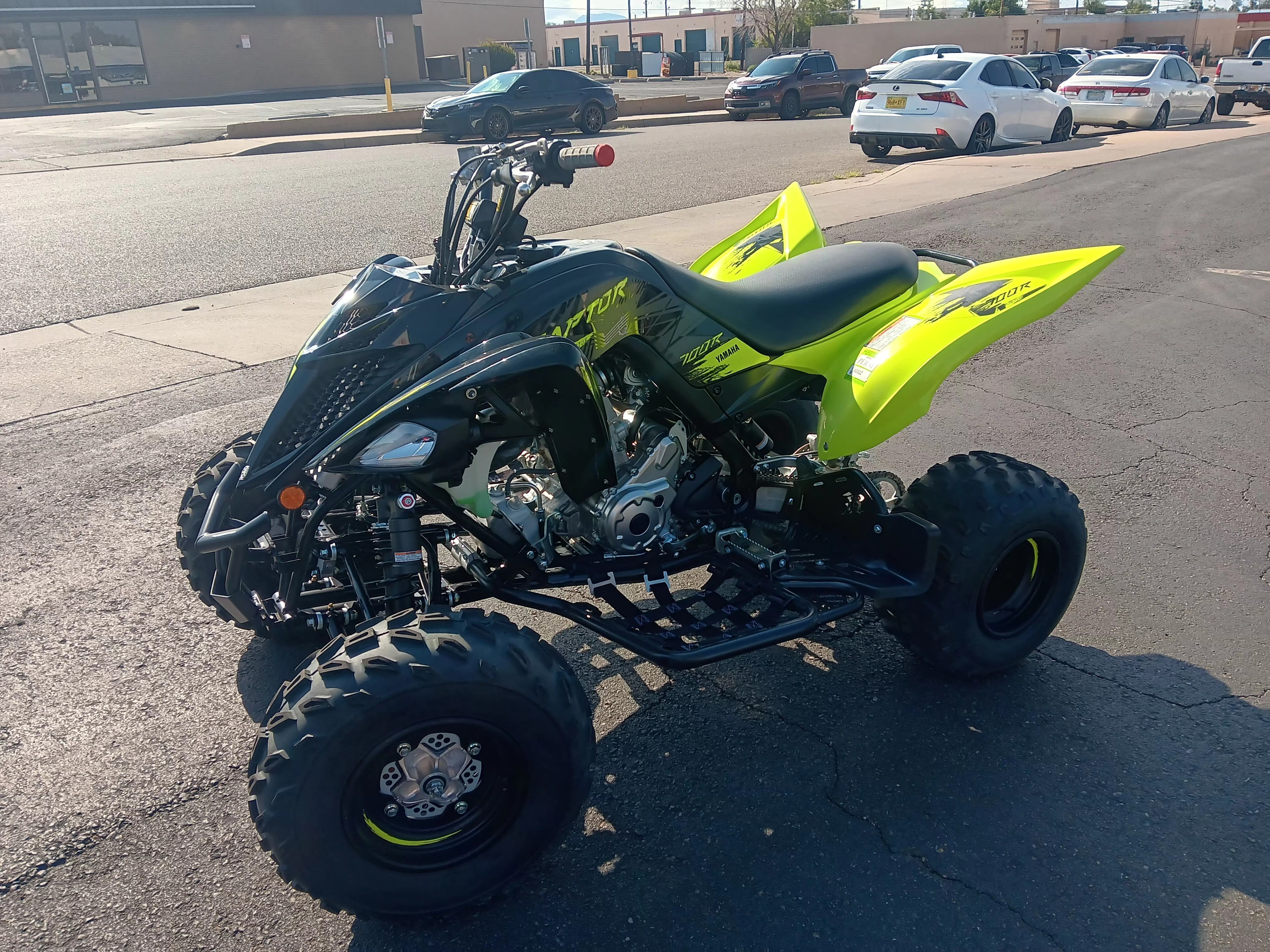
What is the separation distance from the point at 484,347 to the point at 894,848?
1.84 m

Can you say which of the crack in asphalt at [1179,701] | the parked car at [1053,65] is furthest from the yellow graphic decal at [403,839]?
the parked car at [1053,65]

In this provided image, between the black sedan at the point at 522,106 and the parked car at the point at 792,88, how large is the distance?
15.6 feet

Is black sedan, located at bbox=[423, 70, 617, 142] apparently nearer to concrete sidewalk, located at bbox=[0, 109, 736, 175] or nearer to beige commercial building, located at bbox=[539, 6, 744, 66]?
concrete sidewalk, located at bbox=[0, 109, 736, 175]

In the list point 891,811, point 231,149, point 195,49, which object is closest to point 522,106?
point 231,149

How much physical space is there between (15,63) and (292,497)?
4239 cm

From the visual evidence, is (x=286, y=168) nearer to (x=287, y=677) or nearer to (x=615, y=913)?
(x=287, y=677)

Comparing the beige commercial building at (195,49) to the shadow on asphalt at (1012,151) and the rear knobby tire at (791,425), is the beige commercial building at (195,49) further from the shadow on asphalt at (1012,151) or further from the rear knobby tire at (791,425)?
the rear knobby tire at (791,425)

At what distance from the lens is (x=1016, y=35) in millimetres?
54906

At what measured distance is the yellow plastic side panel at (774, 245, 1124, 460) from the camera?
319 centimetres

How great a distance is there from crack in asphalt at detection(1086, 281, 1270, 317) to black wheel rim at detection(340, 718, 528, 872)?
25.0 ft

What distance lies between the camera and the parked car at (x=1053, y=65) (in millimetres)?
31141

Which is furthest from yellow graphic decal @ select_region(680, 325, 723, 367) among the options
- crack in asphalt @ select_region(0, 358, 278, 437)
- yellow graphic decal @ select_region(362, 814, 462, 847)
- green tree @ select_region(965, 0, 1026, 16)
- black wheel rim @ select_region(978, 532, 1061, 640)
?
green tree @ select_region(965, 0, 1026, 16)

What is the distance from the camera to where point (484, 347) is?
2.70 meters

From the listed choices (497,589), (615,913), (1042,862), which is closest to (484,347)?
(497,589)
